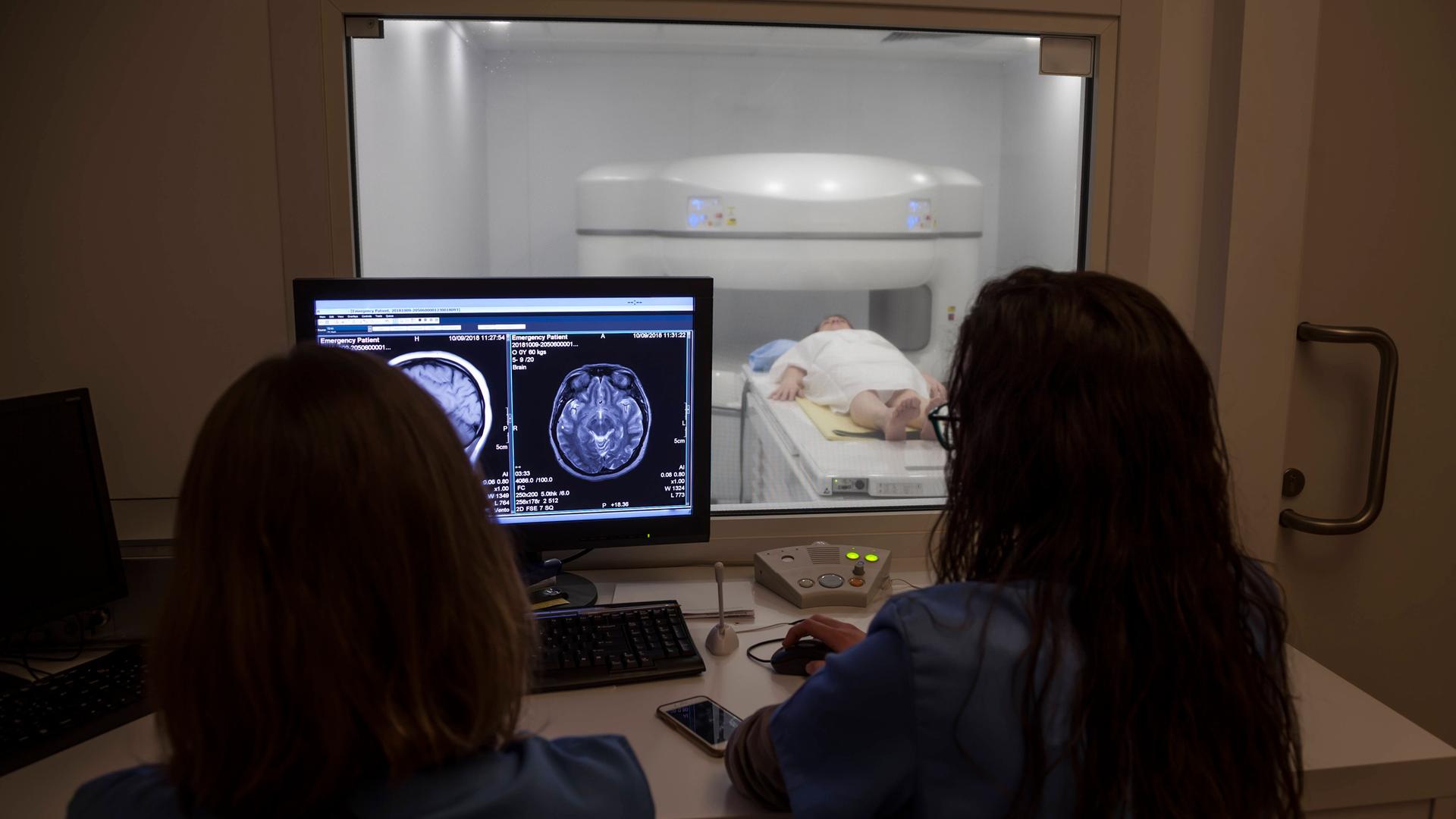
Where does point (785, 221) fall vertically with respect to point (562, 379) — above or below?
above

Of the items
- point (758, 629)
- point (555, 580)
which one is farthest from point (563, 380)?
point (758, 629)

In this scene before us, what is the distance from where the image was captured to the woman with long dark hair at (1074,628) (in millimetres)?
823

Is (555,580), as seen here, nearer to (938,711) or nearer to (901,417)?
(901,417)

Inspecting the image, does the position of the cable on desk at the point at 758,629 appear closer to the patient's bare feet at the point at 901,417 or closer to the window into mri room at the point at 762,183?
the window into mri room at the point at 762,183

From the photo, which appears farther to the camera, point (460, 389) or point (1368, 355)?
point (1368, 355)

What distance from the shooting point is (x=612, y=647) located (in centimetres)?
133

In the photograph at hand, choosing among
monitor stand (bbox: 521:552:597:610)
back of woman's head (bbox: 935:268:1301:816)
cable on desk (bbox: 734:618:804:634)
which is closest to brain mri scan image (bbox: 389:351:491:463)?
monitor stand (bbox: 521:552:597:610)

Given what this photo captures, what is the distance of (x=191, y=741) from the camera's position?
665 millimetres

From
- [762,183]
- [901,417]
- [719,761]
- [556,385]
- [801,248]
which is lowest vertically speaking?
[719,761]

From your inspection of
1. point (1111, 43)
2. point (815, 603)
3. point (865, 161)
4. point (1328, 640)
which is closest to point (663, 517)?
point (815, 603)

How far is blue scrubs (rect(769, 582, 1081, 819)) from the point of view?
2.70ft

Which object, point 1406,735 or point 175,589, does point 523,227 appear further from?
point 1406,735

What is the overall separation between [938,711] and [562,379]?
0.81m

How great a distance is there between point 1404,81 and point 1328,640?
1.04m
